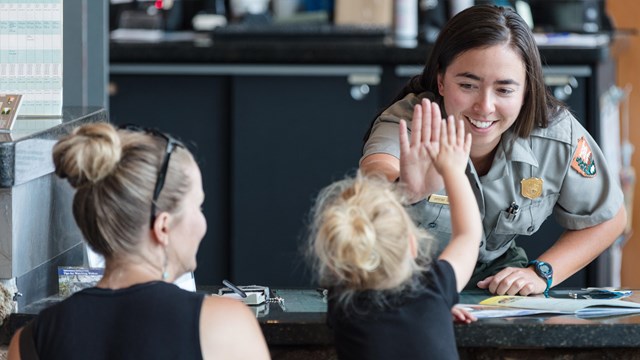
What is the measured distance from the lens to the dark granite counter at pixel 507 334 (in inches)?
77.4

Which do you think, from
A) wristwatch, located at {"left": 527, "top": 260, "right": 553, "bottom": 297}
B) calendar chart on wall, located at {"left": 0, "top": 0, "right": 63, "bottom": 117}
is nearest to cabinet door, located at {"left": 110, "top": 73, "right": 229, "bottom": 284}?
calendar chart on wall, located at {"left": 0, "top": 0, "right": 63, "bottom": 117}

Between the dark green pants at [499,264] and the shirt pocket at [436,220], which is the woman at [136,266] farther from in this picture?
the dark green pants at [499,264]

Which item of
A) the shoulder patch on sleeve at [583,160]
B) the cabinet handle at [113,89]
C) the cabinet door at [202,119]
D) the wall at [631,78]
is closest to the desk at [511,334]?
the shoulder patch on sleeve at [583,160]

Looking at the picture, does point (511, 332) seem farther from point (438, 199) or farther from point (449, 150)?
point (438, 199)

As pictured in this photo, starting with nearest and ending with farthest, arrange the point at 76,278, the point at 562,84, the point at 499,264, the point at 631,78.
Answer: the point at 76,278 → the point at 499,264 → the point at 562,84 → the point at 631,78

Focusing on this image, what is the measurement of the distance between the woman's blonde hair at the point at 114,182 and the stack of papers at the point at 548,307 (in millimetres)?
588

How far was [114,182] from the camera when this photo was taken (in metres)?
1.77

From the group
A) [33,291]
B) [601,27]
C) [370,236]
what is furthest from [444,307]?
[601,27]

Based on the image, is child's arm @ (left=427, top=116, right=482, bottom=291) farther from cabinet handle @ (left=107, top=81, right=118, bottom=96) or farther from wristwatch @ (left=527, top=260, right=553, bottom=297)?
cabinet handle @ (left=107, top=81, right=118, bottom=96)

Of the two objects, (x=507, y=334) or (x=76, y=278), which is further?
(x=76, y=278)

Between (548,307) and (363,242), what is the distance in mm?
518

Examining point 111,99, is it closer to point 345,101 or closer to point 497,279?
point 345,101

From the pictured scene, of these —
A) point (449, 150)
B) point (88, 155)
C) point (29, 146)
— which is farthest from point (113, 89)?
point (88, 155)

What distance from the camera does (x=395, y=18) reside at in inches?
197
